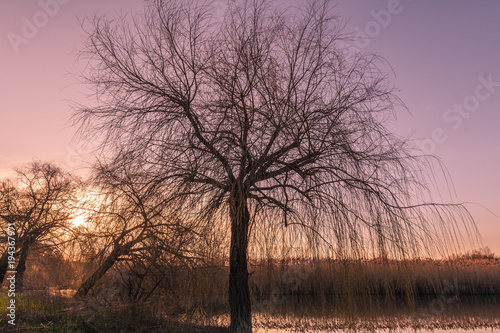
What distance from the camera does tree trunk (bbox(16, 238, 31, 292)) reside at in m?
8.54

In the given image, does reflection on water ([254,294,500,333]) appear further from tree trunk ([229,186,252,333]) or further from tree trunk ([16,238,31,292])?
tree trunk ([16,238,31,292])

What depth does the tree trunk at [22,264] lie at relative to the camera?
Answer: 336 inches

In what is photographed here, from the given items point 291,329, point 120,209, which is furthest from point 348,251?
point 291,329

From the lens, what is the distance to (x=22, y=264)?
8.64 m

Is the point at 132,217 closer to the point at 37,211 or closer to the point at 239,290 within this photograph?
the point at 239,290

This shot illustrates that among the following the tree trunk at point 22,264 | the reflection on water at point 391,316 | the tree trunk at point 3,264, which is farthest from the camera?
the tree trunk at point 3,264

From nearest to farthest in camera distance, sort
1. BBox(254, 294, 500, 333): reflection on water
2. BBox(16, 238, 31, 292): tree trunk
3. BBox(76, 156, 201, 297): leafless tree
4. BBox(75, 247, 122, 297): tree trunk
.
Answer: BBox(76, 156, 201, 297): leafless tree → BBox(254, 294, 500, 333): reflection on water → BBox(75, 247, 122, 297): tree trunk → BBox(16, 238, 31, 292): tree trunk

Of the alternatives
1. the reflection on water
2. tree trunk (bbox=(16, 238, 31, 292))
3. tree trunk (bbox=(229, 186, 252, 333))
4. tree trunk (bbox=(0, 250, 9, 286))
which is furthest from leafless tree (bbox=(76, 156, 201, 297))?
tree trunk (bbox=(0, 250, 9, 286))

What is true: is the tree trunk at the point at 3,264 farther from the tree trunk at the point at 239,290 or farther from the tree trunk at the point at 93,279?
the tree trunk at the point at 239,290

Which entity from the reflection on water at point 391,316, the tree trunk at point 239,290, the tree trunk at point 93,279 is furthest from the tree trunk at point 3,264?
the tree trunk at point 239,290

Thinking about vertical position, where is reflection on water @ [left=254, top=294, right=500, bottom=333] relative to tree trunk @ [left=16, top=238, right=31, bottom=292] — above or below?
below

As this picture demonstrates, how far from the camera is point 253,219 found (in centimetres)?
417

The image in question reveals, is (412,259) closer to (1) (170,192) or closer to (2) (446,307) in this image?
(1) (170,192)

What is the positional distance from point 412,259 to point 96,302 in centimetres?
523
